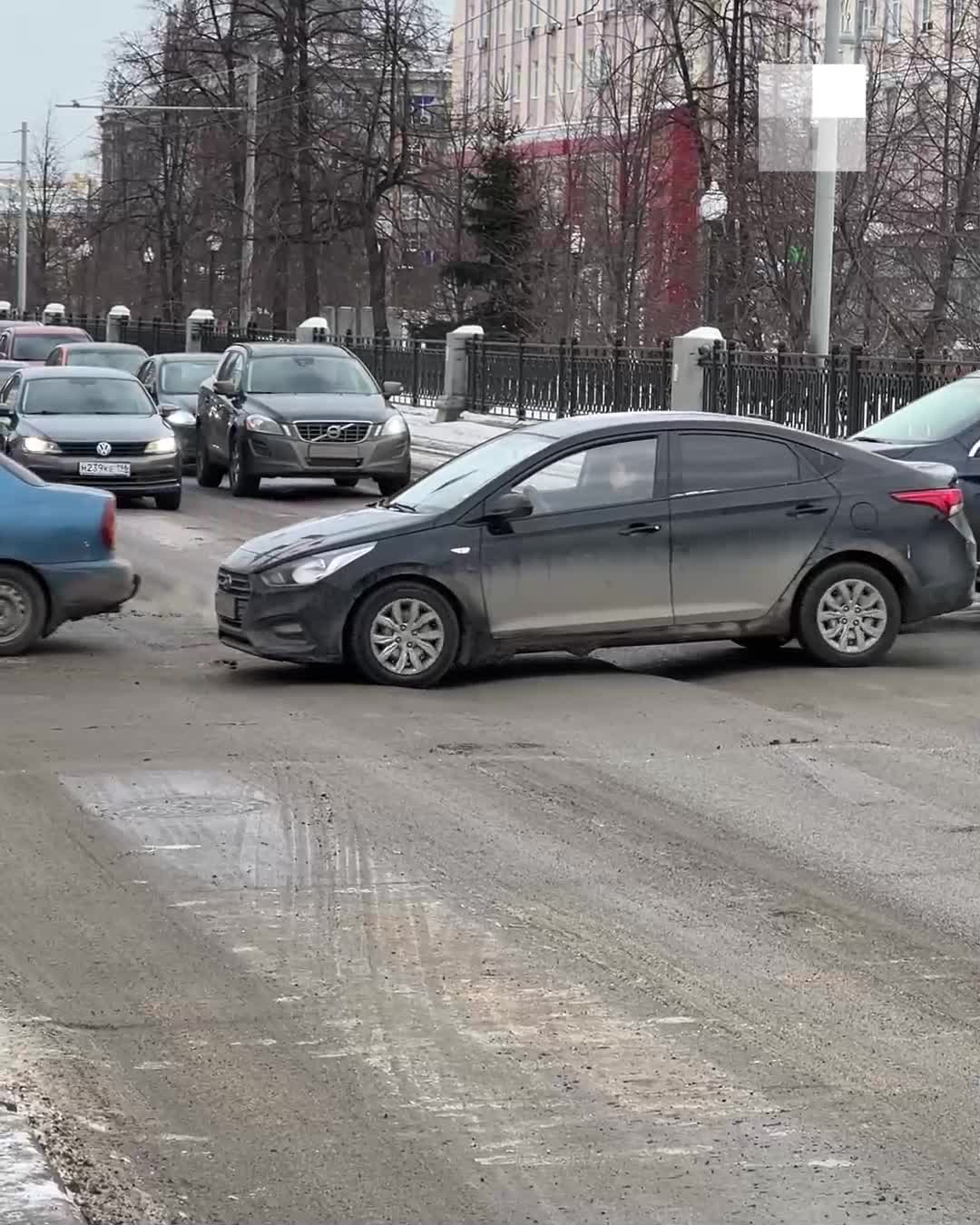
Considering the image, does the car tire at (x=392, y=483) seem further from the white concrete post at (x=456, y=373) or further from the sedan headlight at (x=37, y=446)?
the white concrete post at (x=456, y=373)

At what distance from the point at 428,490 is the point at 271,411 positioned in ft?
44.9

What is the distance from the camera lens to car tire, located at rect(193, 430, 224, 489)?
2856cm

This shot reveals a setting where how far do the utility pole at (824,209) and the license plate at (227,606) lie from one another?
15.9 meters

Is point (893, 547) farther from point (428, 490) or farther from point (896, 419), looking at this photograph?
point (896, 419)

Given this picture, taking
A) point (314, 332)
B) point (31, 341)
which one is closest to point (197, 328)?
point (314, 332)

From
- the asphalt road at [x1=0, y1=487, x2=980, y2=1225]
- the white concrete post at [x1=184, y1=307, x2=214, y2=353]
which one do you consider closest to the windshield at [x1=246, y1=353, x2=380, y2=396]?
the asphalt road at [x1=0, y1=487, x2=980, y2=1225]

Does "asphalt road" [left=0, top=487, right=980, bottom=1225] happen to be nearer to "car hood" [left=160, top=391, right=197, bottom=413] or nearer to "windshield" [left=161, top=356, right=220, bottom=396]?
Answer: "car hood" [left=160, top=391, right=197, bottom=413]

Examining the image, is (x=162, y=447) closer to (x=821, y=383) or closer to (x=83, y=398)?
(x=83, y=398)

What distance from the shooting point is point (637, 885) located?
7582 mm

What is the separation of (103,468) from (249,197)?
31.2m

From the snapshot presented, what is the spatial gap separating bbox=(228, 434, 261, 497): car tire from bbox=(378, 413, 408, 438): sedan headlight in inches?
65.7

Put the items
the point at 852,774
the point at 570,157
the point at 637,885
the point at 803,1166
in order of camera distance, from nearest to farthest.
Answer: the point at 803,1166, the point at 637,885, the point at 852,774, the point at 570,157

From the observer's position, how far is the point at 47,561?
13.4 meters

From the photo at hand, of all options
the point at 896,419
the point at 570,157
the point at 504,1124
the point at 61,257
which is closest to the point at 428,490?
the point at 896,419
